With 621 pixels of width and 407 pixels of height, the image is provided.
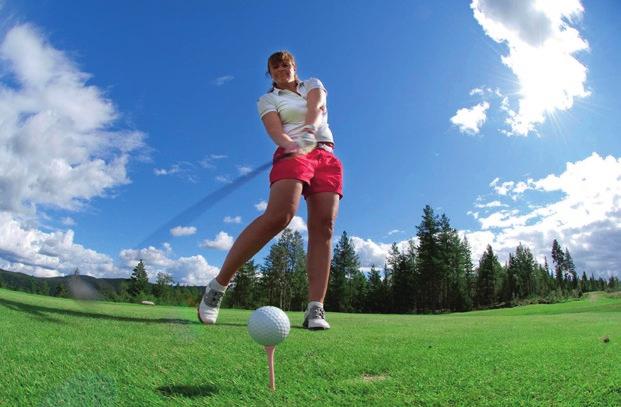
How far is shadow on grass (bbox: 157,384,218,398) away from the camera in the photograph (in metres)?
1.89

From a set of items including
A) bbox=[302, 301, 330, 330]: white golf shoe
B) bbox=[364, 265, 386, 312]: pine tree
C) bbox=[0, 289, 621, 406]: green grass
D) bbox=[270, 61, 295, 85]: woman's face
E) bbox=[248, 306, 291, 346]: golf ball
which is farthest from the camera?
bbox=[364, 265, 386, 312]: pine tree

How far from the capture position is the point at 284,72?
4.28m

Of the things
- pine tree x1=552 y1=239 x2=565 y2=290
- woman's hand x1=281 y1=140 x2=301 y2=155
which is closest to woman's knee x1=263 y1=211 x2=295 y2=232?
woman's hand x1=281 y1=140 x2=301 y2=155

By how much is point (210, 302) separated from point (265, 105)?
1.88 m

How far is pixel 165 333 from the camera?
352cm

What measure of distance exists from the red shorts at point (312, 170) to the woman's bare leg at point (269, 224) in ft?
0.25

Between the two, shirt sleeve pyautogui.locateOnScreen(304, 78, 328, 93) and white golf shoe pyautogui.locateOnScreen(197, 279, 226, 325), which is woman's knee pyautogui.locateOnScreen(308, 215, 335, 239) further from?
shirt sleeve pyautogui.locateOnScreen(304, 78, 328, 93)

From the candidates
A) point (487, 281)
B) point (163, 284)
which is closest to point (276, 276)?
point (487, 281)

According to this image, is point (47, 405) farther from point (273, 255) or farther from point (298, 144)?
point (273, 255)

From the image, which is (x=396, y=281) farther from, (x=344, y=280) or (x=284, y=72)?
(x=284, y=72)

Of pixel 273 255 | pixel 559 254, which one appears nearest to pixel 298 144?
pixel 273 255

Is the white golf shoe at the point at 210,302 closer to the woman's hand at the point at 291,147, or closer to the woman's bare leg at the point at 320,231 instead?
the woman's bare leg at the point at 320,231

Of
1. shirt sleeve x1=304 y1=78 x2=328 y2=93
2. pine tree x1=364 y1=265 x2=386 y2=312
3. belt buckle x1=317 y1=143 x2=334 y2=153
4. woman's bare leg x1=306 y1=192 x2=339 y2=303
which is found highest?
shirt sleeve x1=304 y1=78 x2=328 y2=93

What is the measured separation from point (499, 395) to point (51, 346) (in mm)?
2628
